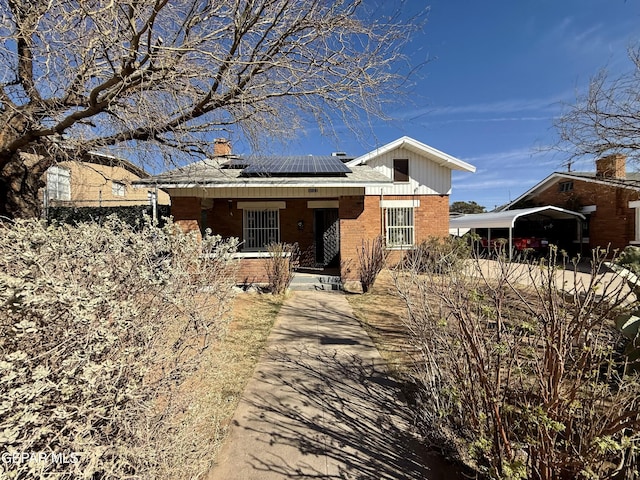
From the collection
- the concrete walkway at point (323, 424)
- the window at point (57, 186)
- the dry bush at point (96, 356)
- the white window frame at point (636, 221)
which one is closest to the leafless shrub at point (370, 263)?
the concrete walkway at point (323, 424)

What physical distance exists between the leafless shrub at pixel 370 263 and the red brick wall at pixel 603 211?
48.3 ft

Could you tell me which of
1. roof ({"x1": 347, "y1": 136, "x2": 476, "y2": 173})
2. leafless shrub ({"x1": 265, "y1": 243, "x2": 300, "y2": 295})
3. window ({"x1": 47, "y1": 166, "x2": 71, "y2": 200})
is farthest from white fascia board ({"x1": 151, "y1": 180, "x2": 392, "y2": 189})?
window ({"x1": 47, "y1": 166, "x2": 71, "y2": 200})

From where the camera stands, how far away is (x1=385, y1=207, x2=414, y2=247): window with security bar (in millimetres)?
15898

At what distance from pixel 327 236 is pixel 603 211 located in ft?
59.2

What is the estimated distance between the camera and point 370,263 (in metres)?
9.91

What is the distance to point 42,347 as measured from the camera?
1.71 m

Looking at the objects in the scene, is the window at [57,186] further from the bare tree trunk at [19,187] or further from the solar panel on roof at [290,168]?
the solar panel on roof at [290,168]

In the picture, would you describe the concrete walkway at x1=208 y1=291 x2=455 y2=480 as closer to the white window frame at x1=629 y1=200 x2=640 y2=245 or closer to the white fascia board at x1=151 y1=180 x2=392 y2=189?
the white fascia board at x1=151 y1=180 x2=392 y2=189

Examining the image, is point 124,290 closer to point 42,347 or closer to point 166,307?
point 166,307

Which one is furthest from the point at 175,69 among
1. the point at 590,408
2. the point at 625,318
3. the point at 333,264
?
the point at 333,264

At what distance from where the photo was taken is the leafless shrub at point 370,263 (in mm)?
9883

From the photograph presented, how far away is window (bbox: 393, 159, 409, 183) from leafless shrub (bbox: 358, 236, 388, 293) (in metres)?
6.84

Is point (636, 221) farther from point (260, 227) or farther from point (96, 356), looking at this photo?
point (96, 356)

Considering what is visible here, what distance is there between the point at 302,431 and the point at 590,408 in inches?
92.0
